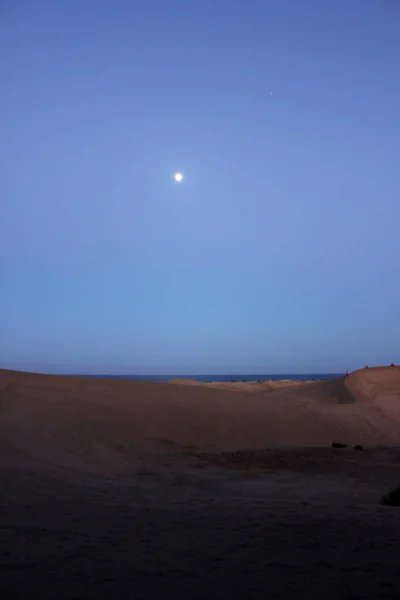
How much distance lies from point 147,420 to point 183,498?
245 inches

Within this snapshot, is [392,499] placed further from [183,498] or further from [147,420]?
[147,420]

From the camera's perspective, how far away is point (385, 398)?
63.6 ft

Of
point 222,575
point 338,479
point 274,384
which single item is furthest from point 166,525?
point 274,384

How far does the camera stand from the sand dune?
9.78 m

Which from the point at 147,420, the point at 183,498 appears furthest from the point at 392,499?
the point at 147,420

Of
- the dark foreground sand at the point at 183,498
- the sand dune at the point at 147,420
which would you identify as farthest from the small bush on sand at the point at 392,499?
the sand dune at the point at 147,420

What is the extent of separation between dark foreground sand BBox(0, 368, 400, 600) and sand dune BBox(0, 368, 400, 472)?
2.2 inches

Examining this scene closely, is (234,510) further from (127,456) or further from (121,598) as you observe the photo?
(127,456)

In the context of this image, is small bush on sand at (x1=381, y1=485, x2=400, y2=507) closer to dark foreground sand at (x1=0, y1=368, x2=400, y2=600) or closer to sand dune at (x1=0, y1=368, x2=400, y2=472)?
dark foreground sand at (x1=0, y1=368, x2=400, y2=600)

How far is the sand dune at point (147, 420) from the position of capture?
978cm

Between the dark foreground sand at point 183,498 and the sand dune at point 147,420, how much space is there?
2.2 inches

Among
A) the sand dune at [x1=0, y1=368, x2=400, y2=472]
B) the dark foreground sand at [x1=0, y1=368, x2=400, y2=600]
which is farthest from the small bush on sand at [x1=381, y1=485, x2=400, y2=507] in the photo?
the sand dune at [x1=0, y1=368, x2=400, y2=472]

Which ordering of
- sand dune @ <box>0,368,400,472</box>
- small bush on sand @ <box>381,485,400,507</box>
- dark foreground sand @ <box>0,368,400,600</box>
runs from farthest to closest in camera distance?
1. sand dune @ <box>0,368,400,472</box>
2. small bush on sand @ <box>381,485,400,507</box>
3. dark foreground sand @ <box>0,368,400,600</box>

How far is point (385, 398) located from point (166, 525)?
1614 centimetres
